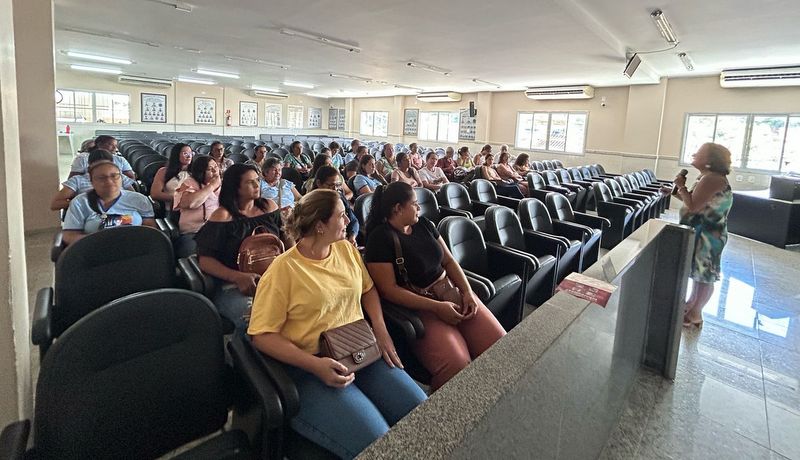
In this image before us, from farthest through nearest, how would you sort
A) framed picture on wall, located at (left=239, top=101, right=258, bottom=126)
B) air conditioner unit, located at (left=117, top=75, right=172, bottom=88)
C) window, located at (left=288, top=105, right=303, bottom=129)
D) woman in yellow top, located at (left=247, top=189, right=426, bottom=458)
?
window, located at (left=288, top=105, right=303, bottom=129)
framed picture on wall, located at (left=239, top=101, right=258, bottom=126)
air conditioner unit, located at (left=117, top=75, right=172, bottom=88)
woman in yellow top, located at (left=247, top=189, right=426, bottom=458)

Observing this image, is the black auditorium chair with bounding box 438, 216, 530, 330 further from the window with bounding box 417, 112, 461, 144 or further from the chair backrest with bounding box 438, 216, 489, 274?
the window with bounding box 417, 112, 461, 144

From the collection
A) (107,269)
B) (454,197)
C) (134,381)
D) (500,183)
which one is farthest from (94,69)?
(134,381)

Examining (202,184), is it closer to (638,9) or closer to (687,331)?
(687,331)

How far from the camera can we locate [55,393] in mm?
1073

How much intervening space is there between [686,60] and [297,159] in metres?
7.02

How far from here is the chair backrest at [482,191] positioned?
17.2 feet

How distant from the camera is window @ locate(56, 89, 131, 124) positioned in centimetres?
1446

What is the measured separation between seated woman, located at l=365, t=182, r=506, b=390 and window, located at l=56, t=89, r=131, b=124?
54.9 ft

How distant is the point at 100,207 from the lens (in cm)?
278

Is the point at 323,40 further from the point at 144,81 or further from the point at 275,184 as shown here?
the point at 144,81

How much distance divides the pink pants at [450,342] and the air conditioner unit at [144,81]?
16264 mm

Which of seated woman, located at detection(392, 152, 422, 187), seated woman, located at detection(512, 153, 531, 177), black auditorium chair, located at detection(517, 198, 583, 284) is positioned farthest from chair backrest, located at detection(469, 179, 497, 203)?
seated woman, located at detection(512, 153, 531, 177)

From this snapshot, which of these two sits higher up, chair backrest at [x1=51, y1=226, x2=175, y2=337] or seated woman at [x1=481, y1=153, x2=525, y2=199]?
seated woman at [x1=481, y1=153, x2=525, y2=199]

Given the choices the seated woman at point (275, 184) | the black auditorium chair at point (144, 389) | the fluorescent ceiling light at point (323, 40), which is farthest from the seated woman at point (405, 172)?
the black auditorium chair at point (144, 389)
